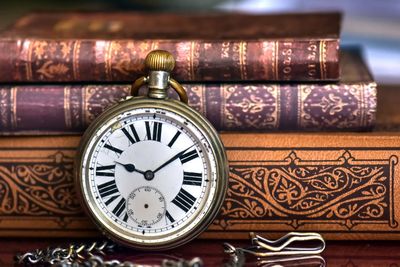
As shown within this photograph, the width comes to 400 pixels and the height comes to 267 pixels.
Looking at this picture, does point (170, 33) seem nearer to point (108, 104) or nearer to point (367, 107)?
point (108, 104)

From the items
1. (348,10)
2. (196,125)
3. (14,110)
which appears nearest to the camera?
(196,125)

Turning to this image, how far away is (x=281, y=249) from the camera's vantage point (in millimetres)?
1223

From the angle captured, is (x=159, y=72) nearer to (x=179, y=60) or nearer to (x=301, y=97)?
(x=179, y=60)

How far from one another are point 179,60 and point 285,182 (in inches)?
8.9

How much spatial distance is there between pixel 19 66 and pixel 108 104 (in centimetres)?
14

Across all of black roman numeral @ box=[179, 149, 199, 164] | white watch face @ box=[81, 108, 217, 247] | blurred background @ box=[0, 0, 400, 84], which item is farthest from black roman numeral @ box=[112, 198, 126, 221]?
blurred background @ box=[0, 0, 400, 84]

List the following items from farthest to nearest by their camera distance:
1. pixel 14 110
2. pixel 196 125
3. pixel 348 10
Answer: pixel 348 10 < pixel 14 110 < pixel 196 125

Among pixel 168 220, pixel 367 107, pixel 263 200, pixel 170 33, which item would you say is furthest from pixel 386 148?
pixel 170 33

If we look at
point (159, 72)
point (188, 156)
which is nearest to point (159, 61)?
point (159, 72)

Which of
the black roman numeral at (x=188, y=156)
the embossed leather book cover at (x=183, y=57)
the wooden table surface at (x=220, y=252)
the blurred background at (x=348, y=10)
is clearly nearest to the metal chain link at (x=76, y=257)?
the wooden table surface at (x=220, y=252)

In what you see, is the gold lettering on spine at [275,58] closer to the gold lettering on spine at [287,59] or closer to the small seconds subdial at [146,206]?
the gold lettering on spine at [287,59]

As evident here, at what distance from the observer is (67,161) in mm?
1279

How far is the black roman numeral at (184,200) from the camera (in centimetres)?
119

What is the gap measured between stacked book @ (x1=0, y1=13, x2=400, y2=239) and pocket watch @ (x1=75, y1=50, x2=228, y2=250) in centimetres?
8
